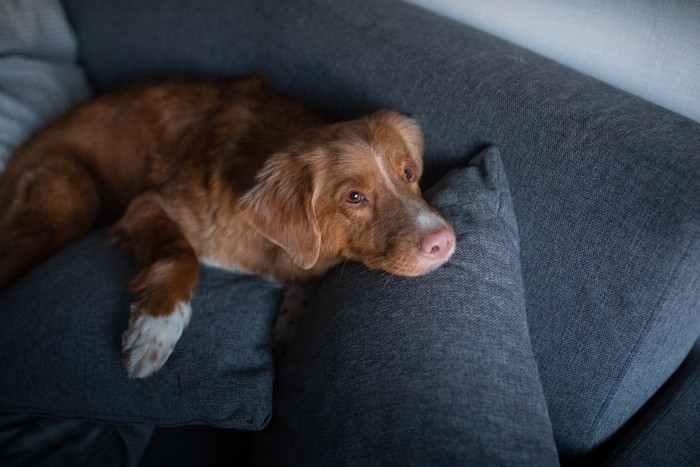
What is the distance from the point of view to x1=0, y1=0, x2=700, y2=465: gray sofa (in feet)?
3.90

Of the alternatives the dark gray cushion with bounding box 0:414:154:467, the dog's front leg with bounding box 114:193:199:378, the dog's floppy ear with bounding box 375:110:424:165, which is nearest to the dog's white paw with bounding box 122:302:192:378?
the dog's front leg with bounding box 114:193:199:378

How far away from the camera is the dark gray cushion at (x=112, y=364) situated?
1.49 meters

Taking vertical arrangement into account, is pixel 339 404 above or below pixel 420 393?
below

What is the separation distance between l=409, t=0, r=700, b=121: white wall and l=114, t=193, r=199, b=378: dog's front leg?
166 centimetres

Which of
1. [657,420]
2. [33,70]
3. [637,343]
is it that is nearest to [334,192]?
[637,343]

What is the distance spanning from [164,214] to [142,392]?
0.84 meters

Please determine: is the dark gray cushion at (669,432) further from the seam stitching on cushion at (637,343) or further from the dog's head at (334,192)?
the dog's head at (334,192)

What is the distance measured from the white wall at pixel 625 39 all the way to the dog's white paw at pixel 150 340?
5.69 ft

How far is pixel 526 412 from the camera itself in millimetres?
1147

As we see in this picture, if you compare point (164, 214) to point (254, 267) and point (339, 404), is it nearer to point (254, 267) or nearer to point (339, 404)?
point (254, 267)

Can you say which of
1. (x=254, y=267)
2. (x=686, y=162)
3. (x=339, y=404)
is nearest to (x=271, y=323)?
(x=254, y=267)

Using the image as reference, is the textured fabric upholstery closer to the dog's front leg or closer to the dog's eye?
the dog's front leg

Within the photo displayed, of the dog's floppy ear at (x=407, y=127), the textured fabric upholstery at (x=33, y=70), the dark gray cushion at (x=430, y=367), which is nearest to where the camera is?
the dark gray cushion at (x=430, y=367)

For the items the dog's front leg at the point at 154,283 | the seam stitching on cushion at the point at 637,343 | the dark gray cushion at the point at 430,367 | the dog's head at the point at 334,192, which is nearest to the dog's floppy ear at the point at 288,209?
the dog's head at the point at 334,192
